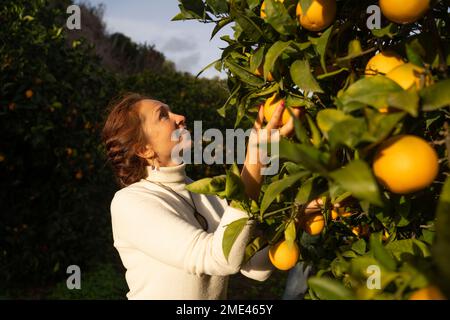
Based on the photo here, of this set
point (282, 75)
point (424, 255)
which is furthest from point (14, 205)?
point (424, 255)

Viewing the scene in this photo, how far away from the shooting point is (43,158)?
4.14 metres

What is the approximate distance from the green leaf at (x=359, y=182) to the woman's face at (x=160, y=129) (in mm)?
1272

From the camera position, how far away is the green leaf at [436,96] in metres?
0.78

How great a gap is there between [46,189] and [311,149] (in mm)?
3832

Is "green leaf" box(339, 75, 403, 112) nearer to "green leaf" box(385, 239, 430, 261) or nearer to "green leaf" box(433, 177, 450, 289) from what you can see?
"green leaf" box(433, 177, 450, 289)

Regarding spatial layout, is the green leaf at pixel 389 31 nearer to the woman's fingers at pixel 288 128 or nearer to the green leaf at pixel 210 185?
the woman's fingers at pixel 288 128

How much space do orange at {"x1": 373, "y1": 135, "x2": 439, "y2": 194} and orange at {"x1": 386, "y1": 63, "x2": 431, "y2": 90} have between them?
105 millimetres

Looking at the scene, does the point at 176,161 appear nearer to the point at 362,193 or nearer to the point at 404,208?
the point at 404,208

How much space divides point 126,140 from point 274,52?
1064 mm

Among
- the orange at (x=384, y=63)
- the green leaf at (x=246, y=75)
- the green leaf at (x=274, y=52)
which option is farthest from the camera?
the green leaf at (x=246, y=75)

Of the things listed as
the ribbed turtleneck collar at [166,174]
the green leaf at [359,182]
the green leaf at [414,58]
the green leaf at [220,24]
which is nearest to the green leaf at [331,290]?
the green leaf at [359,182]

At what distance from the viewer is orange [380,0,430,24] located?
889 millimetres
